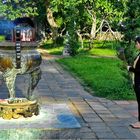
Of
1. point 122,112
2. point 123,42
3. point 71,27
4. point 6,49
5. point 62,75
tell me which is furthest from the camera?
point 71,27

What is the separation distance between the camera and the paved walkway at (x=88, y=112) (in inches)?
278

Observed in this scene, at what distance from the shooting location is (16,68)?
712cm

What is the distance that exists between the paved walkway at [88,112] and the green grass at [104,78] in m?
0.41

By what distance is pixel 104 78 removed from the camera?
14.0 m

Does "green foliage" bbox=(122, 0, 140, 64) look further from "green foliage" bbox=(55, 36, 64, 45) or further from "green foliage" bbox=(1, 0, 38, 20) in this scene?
"green foliage" bbox=(55, 36, 64, 45)

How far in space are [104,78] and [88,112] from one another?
5.11 m

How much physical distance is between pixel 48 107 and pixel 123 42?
245 inches

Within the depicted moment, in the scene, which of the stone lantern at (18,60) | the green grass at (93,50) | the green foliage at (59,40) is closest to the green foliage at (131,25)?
the stone lantern at (18,60)

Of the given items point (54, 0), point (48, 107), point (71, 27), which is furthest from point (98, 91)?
point (54, 0)

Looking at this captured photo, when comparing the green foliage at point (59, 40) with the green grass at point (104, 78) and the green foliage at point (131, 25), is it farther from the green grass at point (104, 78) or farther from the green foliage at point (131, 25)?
the green foliage at point (131, 25)

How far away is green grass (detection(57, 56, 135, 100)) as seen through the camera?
11250 mm

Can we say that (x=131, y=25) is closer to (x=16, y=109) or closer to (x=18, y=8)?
(x=16, y=109)

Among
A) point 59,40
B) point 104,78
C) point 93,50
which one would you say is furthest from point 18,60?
point 59,40

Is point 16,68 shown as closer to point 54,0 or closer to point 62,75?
point 62,75
